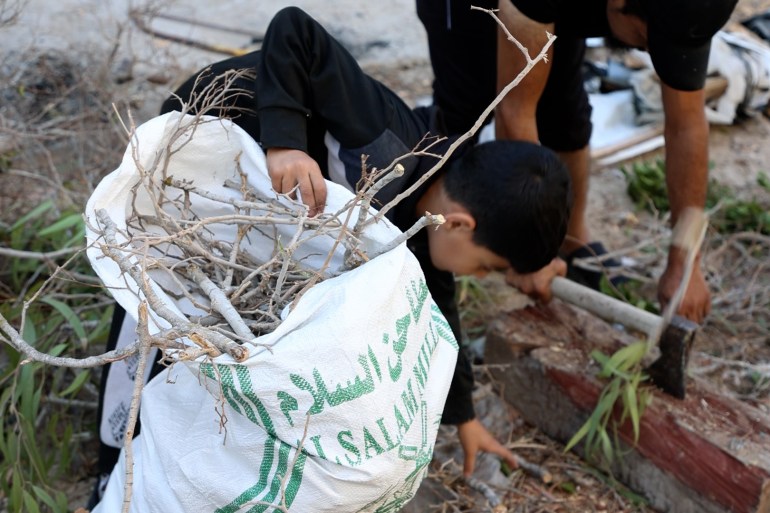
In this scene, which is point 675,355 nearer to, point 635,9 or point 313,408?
point 635,9

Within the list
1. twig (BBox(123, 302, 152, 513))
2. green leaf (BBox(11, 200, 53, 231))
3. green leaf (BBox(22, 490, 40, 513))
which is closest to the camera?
twig (BBox(123, 302, 152, 513))

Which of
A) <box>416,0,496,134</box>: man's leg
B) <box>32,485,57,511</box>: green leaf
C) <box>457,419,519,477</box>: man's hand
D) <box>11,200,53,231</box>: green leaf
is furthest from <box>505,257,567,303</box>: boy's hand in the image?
<box>11,200,53,231</box>: green leaf

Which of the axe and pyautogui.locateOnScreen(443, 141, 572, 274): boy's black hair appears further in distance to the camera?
the axe

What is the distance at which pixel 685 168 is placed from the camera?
2373 millimetres

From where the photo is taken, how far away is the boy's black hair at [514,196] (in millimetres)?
1776

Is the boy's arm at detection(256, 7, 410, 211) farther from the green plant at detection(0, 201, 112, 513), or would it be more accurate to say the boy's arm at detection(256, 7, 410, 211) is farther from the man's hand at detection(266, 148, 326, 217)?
the green plant at detection(0, 201, 112, 513)

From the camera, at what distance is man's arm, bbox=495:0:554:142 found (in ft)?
7.30

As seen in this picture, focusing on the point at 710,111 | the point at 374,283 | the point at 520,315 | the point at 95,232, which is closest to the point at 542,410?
the point at 520,315

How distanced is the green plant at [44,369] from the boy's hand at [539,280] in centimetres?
124

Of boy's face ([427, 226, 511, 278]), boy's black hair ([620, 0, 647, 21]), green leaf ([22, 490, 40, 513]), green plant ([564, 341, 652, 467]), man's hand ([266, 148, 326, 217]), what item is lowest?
green plant ([564, 341, 652, 467])

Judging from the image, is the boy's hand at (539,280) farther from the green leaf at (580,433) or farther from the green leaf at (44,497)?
the green leaf at (44,497)

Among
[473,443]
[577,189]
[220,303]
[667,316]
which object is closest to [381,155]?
[220,303]

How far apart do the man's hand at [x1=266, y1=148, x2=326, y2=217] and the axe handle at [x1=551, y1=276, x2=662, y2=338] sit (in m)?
1.09

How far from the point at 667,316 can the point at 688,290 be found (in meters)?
0.19
